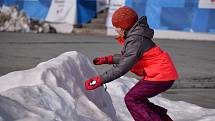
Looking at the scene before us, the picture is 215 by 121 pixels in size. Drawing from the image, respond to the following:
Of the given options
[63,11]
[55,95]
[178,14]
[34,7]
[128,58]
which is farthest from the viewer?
[34,7]

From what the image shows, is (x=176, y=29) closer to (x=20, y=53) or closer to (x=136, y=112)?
(x=20, y=53)

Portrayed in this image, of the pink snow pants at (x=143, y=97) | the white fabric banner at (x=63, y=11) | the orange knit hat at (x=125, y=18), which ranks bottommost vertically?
the white fabric banner at (x=63, y=11)

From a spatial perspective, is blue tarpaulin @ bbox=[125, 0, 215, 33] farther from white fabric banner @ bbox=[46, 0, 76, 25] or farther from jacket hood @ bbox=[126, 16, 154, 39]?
jacket hood @ bbox=[126, 16, 154, 39]

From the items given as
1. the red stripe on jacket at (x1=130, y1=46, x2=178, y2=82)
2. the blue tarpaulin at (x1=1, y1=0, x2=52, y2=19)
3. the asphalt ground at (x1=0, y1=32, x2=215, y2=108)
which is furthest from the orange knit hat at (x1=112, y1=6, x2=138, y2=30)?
the blue tarpaulin at (x1=1, y1=0, x2=52, y2=19)

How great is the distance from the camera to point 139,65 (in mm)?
4648

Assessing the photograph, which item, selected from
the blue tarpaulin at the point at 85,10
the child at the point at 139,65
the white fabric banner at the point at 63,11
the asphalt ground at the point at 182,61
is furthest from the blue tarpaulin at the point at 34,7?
the child at the point at 139,65

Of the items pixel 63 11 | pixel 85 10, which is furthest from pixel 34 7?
pixel 85 10

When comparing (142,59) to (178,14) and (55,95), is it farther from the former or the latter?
(178,14)

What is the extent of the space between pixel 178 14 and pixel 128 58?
16.0 m

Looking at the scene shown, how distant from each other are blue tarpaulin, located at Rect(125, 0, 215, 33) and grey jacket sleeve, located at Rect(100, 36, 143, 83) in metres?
15.7

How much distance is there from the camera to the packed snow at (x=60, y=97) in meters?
3.87

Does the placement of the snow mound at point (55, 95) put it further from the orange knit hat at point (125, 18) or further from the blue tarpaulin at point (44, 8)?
the blue tarpaulin at point (44, 8)

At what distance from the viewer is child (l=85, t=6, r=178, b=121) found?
448 cm

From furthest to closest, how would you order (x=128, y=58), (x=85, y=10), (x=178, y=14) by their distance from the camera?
(x=85, y=10) → (x=178, y=14) → (x=128, y=58)
